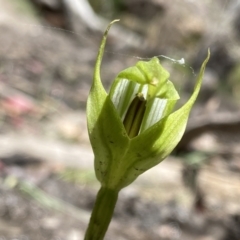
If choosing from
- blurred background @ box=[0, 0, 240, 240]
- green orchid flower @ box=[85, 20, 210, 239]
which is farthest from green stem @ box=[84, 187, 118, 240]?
blurred background @ box=[0, 0, 240, 240]

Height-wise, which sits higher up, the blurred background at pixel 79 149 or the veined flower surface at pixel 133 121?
the blurred background at pixel 79 149

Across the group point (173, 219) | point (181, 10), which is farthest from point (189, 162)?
point (181, 10)

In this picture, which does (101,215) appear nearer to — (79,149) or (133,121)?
(133,121)

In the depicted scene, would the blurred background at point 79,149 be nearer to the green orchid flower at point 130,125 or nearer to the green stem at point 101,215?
the green orchid flower at point 130,125

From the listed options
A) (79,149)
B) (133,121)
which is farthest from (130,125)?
(79,149)

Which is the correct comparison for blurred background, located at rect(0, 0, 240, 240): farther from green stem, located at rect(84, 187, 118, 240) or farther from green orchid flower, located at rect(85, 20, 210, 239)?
green stem, located at rect(84, 187, 118, 240)

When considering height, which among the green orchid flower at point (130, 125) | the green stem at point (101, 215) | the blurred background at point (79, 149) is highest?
the blurred background at point (79, 149)

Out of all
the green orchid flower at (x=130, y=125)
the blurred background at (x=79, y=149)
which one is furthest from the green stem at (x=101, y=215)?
the blurred background at (x=79, y=149)
